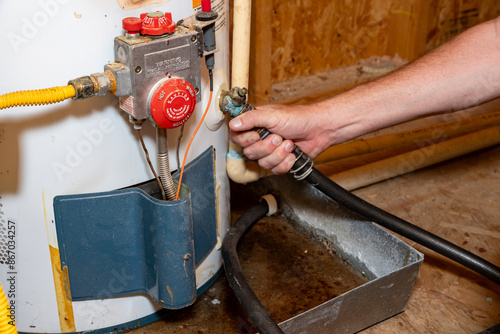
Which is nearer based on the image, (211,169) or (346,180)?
Answer: (211,169)

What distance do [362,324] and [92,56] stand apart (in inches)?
29.0

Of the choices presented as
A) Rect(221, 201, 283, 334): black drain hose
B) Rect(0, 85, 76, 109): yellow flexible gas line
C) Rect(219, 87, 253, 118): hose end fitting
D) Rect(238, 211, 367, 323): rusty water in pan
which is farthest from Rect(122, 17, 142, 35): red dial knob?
Rect(238, 211, 367, 323): rusty water in pan

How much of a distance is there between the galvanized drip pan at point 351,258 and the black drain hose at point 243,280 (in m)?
0.04

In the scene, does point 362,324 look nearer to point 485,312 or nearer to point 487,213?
point 485,312

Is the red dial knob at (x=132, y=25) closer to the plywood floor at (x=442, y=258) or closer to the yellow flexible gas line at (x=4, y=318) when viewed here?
the yellow flexible gas line at (x=4, y=318)

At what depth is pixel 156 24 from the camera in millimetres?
765

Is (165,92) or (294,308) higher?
(165,92)

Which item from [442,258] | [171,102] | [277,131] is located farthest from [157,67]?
[442,258]

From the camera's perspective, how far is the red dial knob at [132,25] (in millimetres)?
755

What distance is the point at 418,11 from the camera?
7.11 feet

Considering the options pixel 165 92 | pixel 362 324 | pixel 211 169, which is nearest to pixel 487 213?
pixel 362 324

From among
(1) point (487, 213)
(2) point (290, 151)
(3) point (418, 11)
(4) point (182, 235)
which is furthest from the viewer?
(3) point (418, 11)

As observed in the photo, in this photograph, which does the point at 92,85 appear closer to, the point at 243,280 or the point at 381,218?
the point at 243,280

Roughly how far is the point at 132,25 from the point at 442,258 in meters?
0.94
